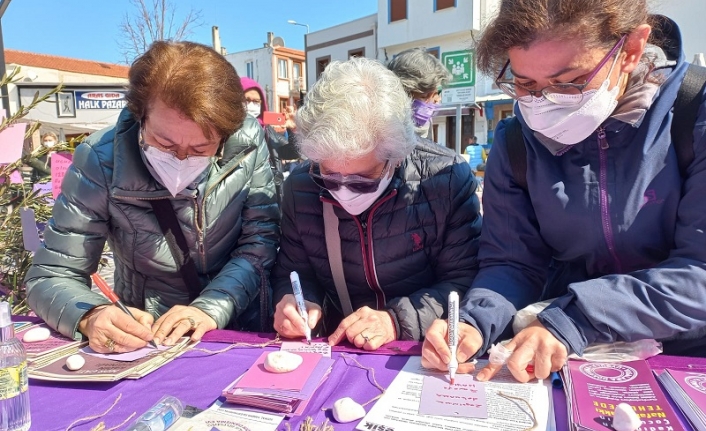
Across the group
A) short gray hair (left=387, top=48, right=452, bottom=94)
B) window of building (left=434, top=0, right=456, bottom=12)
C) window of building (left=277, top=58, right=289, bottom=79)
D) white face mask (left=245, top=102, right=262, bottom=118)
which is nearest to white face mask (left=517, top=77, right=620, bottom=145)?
short gray hair (left=387, top=48, right=452, bottom=94)

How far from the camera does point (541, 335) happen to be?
1.24 meters

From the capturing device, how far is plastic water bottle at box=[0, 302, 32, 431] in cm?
108

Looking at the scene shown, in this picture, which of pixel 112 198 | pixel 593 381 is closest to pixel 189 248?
pixel 112 198

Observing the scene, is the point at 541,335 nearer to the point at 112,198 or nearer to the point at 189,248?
the point at 189,248

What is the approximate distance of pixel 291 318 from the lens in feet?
5.22

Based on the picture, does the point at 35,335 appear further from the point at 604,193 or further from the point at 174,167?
the point at 604,193

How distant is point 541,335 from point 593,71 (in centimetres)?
69

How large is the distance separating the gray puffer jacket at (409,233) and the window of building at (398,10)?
2107 centimetres

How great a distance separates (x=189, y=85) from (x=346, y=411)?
111 cm

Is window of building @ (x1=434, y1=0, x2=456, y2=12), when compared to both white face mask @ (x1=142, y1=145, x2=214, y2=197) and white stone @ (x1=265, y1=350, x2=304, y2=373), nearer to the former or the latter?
white face mask @ (x1=142, y1=145, x2=214, y2=197)

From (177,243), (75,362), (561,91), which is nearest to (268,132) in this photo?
(177,243)

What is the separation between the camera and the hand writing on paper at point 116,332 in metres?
1.50

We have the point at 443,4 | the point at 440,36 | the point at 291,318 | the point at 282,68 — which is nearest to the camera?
the point at 291,318

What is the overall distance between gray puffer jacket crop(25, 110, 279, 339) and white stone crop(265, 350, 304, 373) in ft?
1.56
